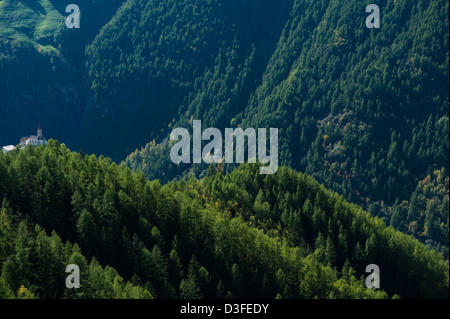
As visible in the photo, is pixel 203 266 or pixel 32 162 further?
pixel 32 162

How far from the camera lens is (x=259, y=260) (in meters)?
157

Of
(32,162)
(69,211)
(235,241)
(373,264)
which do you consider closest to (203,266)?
(235,241)

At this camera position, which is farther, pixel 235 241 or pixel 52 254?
pixel 235 241

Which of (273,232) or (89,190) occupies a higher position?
(89,190)

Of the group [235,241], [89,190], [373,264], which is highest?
[89,190]

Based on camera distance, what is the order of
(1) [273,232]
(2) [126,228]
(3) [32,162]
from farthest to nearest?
(1) [273,232] < (3) [32,162] < (2) [126,228]

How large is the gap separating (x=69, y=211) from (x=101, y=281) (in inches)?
1281

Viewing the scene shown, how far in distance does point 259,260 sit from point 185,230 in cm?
1898
